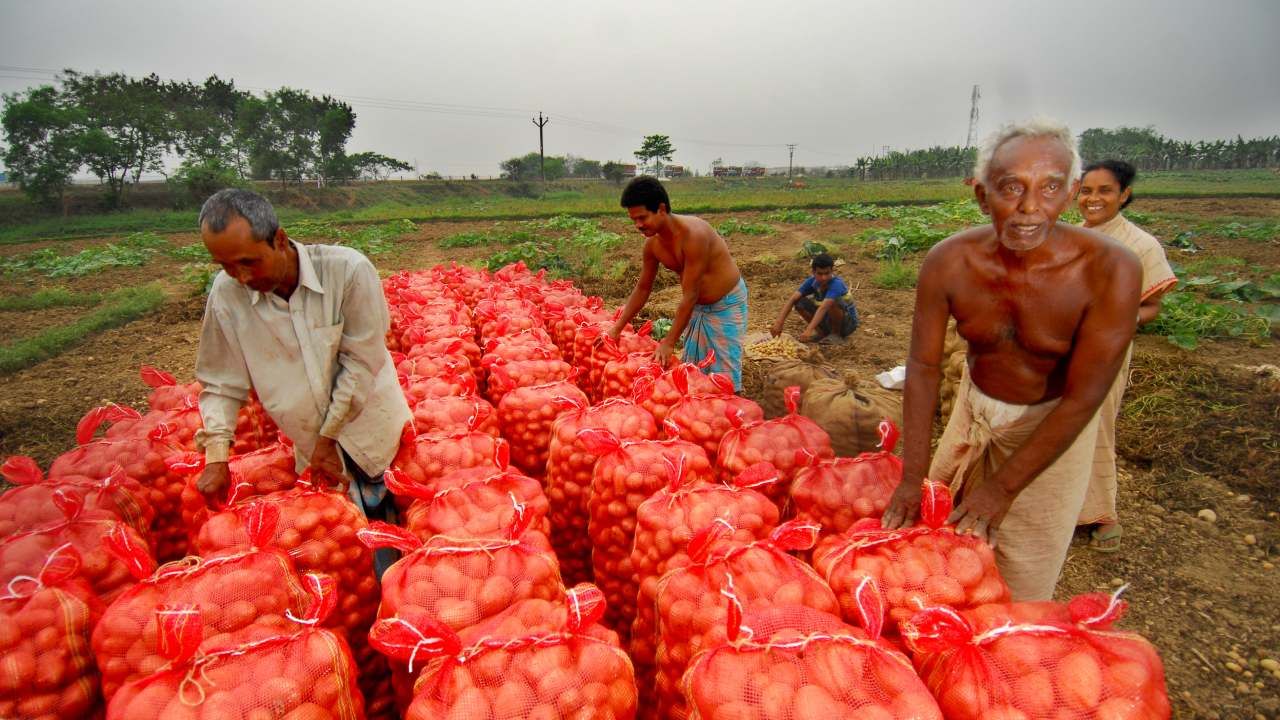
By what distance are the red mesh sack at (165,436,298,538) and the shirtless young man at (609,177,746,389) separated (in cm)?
210

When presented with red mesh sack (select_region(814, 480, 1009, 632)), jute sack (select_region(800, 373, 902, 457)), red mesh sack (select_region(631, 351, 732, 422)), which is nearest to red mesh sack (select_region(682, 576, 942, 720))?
red mesh sack (select_region(814, 480, 1009, 632))

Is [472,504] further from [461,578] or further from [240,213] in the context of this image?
[240,213]

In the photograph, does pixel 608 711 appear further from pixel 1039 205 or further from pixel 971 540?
pixel 1039 205

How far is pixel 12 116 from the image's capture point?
29.1 meters

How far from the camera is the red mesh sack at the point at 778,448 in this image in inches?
82.1

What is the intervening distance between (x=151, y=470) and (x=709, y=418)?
7.37 ft

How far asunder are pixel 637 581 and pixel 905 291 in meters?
8.84

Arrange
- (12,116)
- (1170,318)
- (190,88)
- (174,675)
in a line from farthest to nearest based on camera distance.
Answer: (190,88) → (12,116) → (1170,318) → (174,675)

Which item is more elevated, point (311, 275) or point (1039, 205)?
point (1039, 205)

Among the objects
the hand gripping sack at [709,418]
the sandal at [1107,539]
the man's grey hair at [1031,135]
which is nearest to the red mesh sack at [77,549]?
the hand gripping sack at [709,418]

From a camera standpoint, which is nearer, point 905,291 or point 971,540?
point 971,540

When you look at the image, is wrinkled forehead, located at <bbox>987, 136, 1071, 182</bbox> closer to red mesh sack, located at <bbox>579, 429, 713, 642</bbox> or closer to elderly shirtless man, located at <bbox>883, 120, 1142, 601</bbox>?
elderly shirtless man, located at <bbox>883, 120, 1142, 601</bbox>

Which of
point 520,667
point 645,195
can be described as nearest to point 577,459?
point 520,667

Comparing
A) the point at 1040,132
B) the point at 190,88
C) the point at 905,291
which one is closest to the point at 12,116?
the point at 190,88
